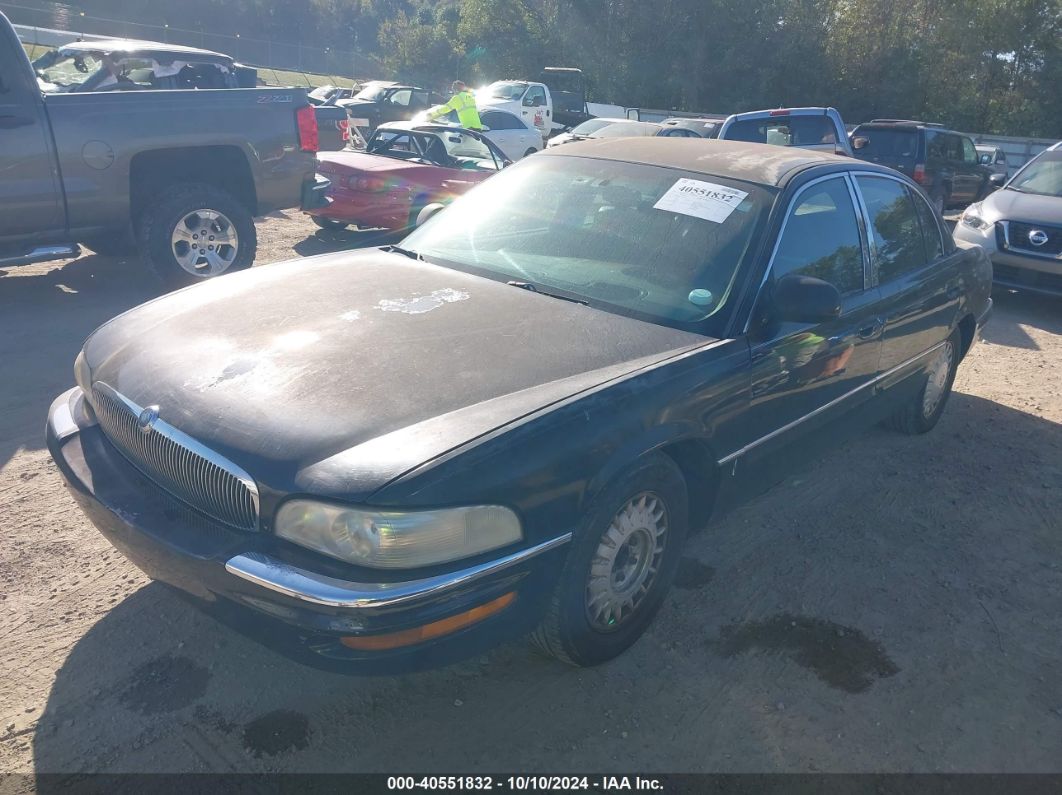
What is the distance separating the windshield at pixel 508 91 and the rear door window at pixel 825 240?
20871mm

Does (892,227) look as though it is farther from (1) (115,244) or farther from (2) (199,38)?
(2) (199,38)

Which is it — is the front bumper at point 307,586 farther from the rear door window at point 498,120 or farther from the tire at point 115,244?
the rear door window at point 498,120

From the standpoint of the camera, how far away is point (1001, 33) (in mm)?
30031

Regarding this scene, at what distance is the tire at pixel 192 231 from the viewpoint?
6.95m

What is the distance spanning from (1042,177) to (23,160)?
396 inches

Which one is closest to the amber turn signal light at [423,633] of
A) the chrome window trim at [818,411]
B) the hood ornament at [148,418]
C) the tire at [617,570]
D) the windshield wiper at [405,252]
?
the tire at [617,570]

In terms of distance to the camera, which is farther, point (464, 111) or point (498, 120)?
point (498, 120)

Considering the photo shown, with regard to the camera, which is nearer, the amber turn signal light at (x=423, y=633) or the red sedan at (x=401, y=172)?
the amber turn signal light at (x=423, y=633)

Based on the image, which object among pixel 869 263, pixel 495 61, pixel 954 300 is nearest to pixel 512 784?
pixel 869 263

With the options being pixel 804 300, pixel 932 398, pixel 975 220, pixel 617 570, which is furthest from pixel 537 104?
pixel 617 570

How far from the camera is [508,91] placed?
943 inches

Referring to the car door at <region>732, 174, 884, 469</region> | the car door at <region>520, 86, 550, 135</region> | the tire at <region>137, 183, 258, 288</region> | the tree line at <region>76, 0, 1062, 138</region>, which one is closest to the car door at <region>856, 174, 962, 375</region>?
the car door at <region>732, 174, 884, 469</region>

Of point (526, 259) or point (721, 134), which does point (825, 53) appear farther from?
point (526, 259)

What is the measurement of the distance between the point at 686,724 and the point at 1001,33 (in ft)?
112
